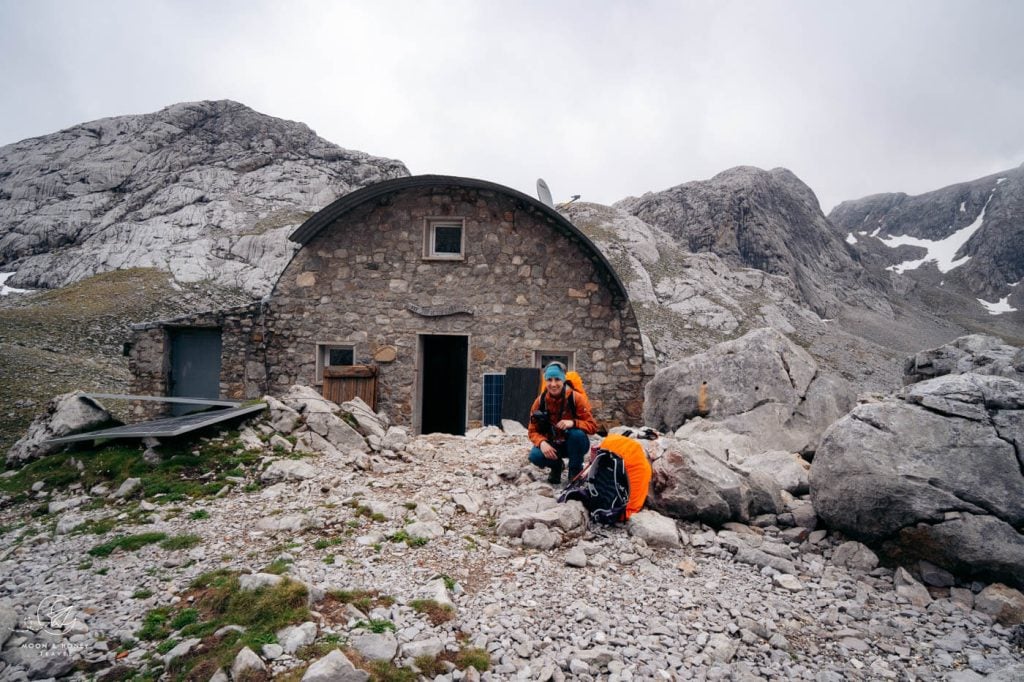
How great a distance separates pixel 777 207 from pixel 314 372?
288ft

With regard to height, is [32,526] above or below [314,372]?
below

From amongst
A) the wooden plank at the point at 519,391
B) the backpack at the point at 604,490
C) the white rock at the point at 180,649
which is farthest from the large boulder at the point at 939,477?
the wooden plank at the point at 519,391

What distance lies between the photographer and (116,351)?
2892 cm

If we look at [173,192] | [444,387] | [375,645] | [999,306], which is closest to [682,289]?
[444,387]

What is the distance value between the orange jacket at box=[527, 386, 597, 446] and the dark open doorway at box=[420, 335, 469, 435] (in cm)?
657

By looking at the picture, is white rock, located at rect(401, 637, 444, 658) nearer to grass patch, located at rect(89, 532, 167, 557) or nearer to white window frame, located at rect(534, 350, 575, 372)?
grass patch, located at rect(89, 532, 167, 557)

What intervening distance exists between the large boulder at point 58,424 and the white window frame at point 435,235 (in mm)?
6598

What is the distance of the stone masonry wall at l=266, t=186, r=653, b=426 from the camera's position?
11062 millimetres

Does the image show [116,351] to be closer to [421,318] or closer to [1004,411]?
[421,318]

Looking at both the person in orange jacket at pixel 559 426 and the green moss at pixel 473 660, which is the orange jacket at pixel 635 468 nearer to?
the person in orange jacket at pixel 559 426

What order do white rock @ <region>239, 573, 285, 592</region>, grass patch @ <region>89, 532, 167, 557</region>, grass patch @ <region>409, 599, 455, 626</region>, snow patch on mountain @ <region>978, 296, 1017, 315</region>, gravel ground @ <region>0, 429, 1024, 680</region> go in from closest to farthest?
gravel ground @ <region>0, 429, 1024, 680</region> → grass patch @ <region>409, 599, 455, 626</region> → white rock @ <region>239, 573, 285, 592</region> → grass patch @ <region>89, 532, 167, 557</region> → snow patch on mountain @ <region>978, 296, 1017, 315</region>

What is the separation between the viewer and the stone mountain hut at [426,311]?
Result: 36.2 ft

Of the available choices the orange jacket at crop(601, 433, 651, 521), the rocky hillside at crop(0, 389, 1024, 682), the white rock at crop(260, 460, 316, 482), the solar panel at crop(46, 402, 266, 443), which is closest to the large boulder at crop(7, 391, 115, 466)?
the solar panel at crop(46, 402, 266, 443)

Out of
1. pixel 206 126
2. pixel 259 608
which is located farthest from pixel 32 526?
pixel 206 126
